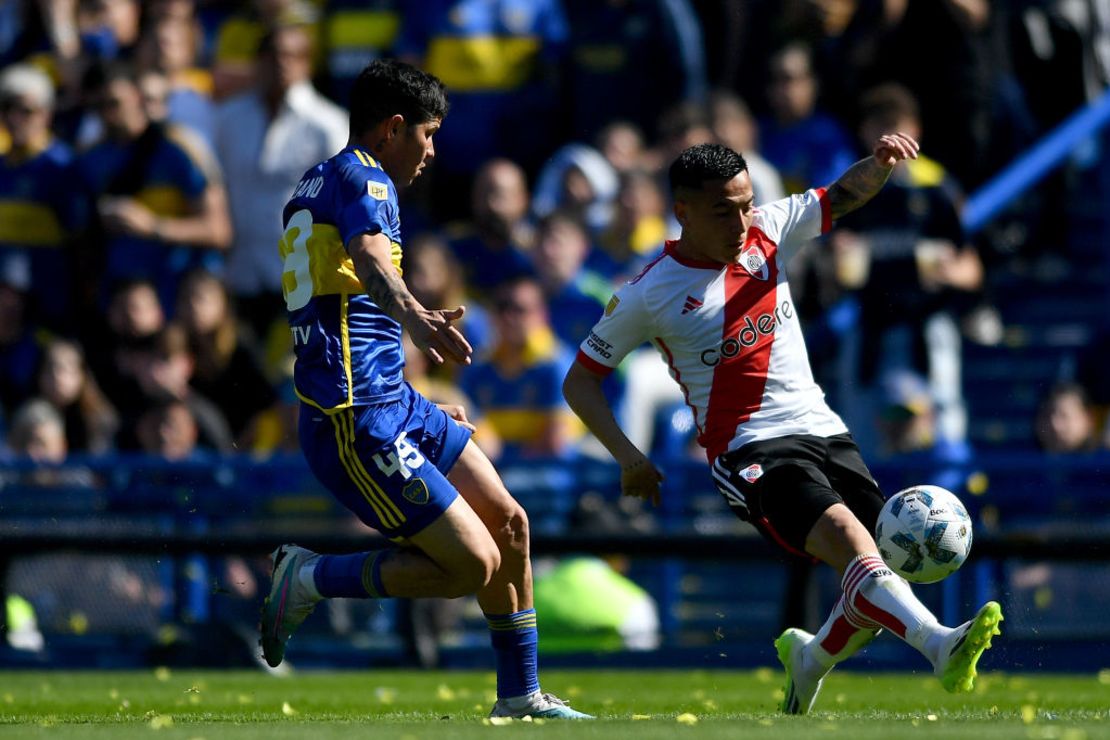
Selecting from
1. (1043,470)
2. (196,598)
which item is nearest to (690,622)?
(1043,470)

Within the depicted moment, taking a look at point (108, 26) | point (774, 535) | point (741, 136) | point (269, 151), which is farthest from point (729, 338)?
point (108, 26)

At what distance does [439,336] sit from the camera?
709 centimetres

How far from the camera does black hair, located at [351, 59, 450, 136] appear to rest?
316 inches

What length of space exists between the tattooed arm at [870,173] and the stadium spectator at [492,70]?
277 inches

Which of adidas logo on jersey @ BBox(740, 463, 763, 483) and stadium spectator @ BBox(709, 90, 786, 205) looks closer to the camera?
adidas logo on jersey @ BBox(740, 463, 763, 483)

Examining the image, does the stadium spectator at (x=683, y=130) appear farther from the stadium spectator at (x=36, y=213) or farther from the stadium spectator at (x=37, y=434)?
the stadium spectator at (x=37, y=434)

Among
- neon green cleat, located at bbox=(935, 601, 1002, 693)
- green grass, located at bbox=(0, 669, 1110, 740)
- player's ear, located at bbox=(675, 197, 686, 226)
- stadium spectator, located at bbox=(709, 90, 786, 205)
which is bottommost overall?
green grass, located at bbox=(0, 669, 1110, 740)

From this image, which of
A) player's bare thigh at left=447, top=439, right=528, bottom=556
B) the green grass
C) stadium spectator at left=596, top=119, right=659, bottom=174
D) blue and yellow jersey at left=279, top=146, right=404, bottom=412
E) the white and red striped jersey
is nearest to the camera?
the green grass

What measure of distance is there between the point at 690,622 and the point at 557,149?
4309mm

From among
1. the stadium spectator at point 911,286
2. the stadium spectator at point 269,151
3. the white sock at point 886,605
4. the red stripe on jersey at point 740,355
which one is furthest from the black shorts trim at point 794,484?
the stadium spectator at point 269,151

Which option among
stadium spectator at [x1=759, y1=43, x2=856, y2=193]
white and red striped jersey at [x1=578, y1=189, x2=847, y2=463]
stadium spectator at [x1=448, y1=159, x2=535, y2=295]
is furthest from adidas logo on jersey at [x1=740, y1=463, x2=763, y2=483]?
stadium spectator at [x1=448, y1=159, x2=535, y2=295]

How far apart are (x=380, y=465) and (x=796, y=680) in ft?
6.58

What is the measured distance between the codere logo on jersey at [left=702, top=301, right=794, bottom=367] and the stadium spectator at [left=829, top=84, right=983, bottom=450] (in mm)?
5315

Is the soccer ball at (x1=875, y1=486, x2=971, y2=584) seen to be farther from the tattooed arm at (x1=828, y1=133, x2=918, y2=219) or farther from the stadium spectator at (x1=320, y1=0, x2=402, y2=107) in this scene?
the stadium spectator at (x1=320, y1=0, x2=402, y2=107)
